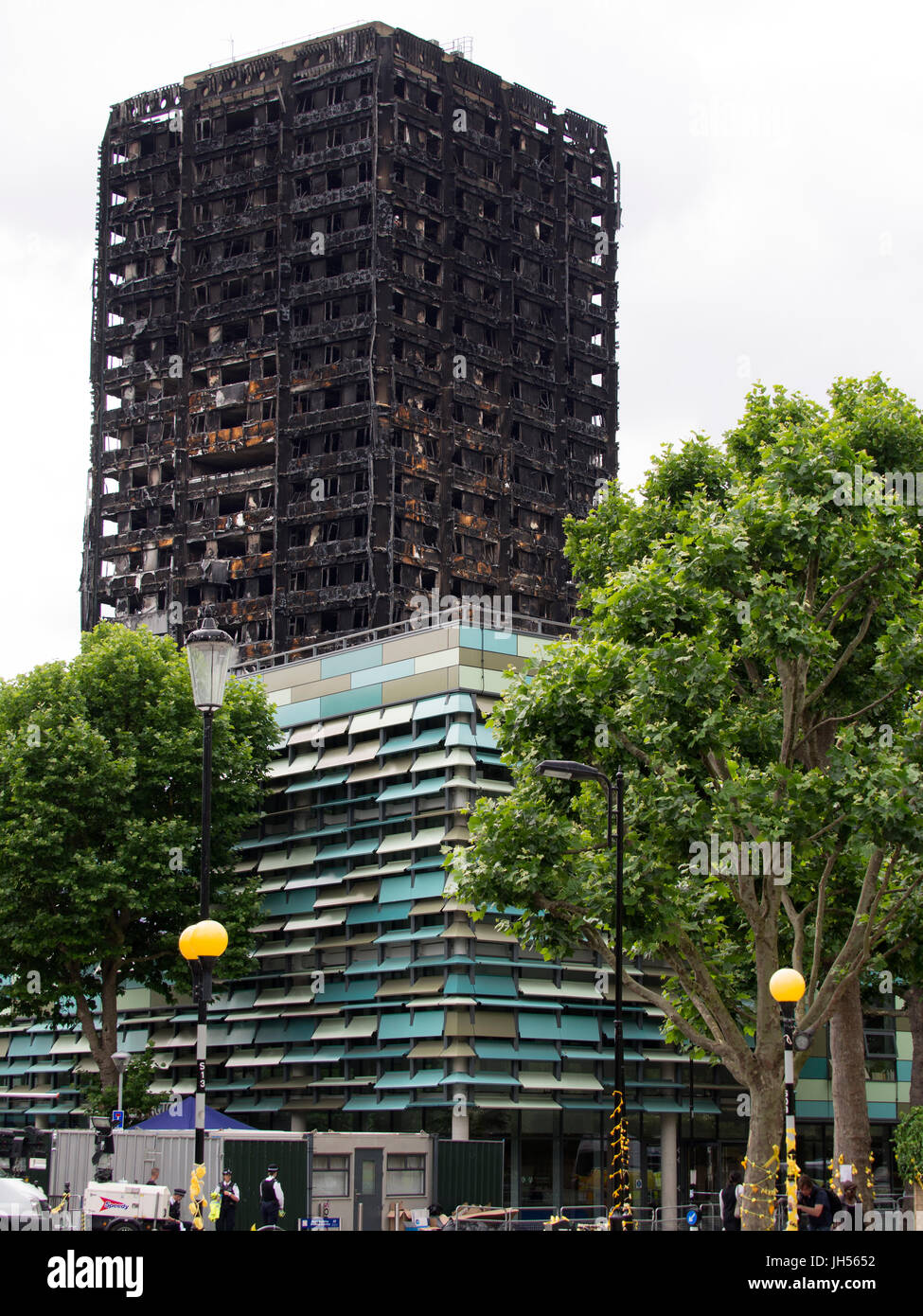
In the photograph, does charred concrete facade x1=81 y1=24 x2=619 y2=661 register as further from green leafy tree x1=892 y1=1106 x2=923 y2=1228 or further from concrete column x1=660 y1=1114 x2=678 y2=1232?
green leafy tree x1=892 y1=1106 x2=923 y2=1228

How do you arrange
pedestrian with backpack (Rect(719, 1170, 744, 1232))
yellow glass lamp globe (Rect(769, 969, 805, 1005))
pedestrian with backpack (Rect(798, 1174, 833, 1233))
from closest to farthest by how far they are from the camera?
yellow glass lamp globe (Rect(769, 969, 805, 1005)) < pedestrian with backpack (Rect(798, 1174, 833, 1233)) < pedestrian with backpack (Rect(719, 1170, 744, 1232))

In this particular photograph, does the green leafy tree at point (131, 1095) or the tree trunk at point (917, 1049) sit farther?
the green leafy tree at point (131, 1095)

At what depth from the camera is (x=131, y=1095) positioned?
155 feet

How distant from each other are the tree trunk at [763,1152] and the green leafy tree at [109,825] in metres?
22.1

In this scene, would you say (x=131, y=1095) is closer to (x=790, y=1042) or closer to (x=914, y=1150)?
(x=914, y=1150)

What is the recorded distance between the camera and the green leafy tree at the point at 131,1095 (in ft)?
152

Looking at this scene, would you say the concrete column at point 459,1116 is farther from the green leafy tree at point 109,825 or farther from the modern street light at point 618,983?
the modern street light at point 618,983

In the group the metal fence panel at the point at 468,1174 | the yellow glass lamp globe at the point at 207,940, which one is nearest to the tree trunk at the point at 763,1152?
the metal fence panel at the point at 468,1174

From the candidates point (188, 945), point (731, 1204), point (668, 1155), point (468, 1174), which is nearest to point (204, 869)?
point (188, 945)

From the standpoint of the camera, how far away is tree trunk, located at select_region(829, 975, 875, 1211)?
116ft

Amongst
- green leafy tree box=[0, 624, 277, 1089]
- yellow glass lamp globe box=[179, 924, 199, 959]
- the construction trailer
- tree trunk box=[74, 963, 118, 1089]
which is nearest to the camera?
yellow glass lamp globe box=[179, 924, 199, 959]

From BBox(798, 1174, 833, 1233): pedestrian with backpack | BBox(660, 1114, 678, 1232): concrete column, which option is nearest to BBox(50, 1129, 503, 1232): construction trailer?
BBox(798, 1174, 833, 1233): pedestrian with backpack

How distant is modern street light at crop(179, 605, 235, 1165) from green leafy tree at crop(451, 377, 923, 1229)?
8.53 meters

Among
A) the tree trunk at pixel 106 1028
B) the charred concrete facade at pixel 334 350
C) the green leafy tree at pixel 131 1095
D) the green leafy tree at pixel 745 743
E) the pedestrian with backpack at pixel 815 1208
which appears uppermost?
the charred concrete facade at pixel 334 350
